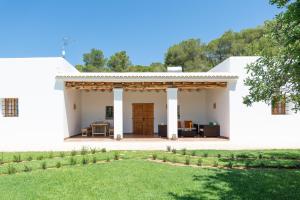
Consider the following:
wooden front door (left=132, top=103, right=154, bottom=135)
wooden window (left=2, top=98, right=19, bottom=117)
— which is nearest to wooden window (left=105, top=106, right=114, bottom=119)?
wooden front door (left=132, top=103, right=154, bottom=135)

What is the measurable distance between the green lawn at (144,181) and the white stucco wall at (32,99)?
4317mm

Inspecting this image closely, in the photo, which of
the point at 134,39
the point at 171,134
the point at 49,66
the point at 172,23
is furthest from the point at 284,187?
the point at 134,39

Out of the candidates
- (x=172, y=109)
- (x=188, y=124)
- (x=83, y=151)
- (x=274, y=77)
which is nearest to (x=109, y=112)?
(x=188, y=124)

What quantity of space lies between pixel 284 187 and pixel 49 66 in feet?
43.4

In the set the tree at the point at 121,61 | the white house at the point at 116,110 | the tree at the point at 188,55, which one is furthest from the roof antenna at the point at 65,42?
the tree at the point at 188,55

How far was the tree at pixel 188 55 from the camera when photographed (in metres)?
40.8

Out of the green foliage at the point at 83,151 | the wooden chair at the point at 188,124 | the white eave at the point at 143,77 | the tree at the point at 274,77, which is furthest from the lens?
the wooden chair at the point at 188,124

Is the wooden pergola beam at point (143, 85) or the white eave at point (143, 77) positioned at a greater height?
the white eave at point (143, 77)

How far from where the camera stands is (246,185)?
8594mm

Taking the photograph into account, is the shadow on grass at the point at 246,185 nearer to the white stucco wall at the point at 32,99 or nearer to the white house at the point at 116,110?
the white house at the point at 116,110

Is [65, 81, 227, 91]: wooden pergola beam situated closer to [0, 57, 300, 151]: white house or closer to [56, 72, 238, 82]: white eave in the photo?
[0, 57, 300, 151]: white house

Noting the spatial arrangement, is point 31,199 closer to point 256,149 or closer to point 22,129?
point 22,129

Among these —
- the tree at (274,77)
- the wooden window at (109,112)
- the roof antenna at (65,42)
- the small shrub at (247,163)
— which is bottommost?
the small shrub at (247,163)

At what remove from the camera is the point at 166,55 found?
43000 mm
